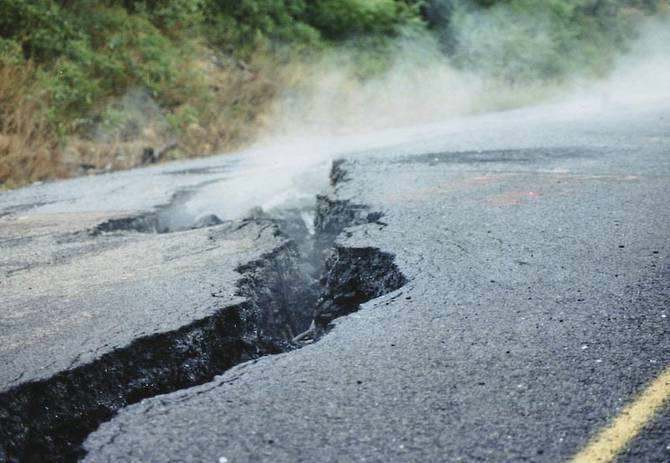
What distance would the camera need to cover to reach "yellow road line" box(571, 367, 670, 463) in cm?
174

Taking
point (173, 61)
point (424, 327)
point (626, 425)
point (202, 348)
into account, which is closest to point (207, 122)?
point (173, 61)

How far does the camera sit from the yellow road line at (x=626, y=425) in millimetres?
1745

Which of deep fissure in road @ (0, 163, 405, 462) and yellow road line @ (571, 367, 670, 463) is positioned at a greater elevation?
deep fissure in road @ (0, 163, 405, 462)

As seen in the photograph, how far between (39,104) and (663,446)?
8836 mm

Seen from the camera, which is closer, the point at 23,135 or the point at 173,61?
the point at 23,135

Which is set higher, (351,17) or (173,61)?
(351,17)

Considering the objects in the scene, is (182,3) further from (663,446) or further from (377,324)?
(663,446)

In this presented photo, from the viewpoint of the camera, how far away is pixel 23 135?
8.59 metres

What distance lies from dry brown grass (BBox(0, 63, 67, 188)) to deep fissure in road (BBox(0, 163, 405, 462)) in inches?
196

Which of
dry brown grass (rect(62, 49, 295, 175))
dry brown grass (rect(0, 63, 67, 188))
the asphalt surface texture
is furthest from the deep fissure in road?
dry brown grass (rect(62, 49, 295, 175))

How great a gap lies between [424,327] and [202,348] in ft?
2.80

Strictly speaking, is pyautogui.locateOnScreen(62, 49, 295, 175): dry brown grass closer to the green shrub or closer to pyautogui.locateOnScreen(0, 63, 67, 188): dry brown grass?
pyautogui.locateOnScreen(0, 63, 67, 188): dry brown grass

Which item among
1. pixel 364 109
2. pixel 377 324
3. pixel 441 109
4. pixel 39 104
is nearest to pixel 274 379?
pixel 377 324

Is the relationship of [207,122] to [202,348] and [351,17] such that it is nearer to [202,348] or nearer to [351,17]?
[351,17]
